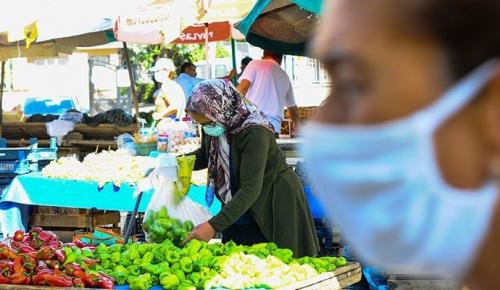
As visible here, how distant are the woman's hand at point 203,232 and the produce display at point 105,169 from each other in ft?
10.3

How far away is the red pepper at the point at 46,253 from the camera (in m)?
4.94

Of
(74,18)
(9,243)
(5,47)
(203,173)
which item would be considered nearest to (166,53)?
(5,47)

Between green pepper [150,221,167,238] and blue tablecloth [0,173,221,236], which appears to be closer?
green pepper [150,221,167,238]

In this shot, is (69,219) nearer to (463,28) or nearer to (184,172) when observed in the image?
(184,172)

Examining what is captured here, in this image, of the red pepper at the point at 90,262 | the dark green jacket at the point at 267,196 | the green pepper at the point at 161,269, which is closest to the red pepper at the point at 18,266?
the red pepper at the point at 90,262

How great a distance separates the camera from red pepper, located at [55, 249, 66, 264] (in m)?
4.87

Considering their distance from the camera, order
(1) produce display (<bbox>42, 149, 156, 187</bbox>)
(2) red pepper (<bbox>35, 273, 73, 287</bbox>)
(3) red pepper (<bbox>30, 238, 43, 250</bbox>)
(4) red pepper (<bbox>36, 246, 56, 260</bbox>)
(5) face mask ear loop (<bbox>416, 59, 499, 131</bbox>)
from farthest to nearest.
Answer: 1. (1) produce display (<bbox>42, 149, 156, 187</bbox>)
2. (3) red pepper (<bbox>30, 238, 43, 250</bbox>)
3. (4) red pepper (<bbox>36, 246, 56, 260</bbox>)
4. (2) red pepper (<bbox>35, 273, 73, 287</bbox>)
5. (5) face mask ear loop (<bbox>416, 59, 499, 131</bbox>)

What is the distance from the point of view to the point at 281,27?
7000 millimetres

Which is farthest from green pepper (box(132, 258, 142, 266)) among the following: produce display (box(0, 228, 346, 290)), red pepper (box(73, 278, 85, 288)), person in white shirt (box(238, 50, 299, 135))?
person in white shirt (box(238, 50, 299, 135))

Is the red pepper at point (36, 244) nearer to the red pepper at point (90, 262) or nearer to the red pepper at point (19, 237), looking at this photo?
the red pepper at point (19, 237)

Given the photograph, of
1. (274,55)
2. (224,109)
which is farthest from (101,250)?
(274,55)

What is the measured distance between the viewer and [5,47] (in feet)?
45.8

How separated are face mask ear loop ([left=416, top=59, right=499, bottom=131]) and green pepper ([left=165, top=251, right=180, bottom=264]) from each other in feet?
12.3

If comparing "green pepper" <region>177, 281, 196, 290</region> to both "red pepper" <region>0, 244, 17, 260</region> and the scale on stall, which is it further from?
the scale on stall
